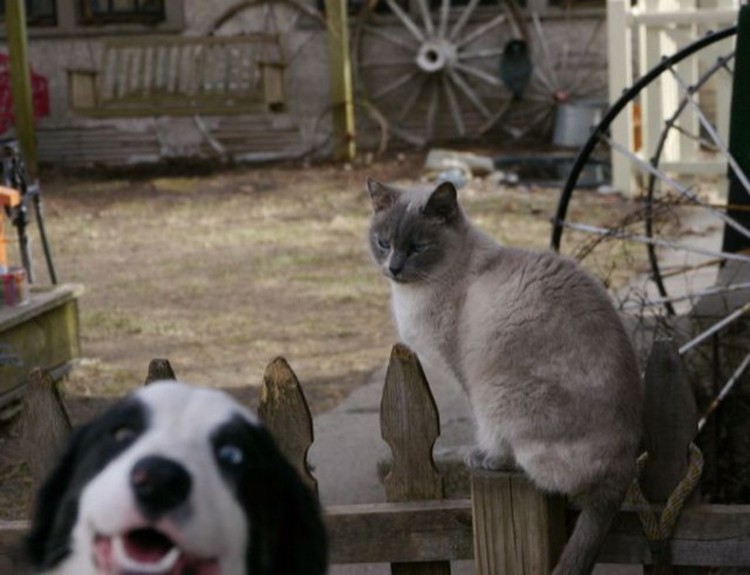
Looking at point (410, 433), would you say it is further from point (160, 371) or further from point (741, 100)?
point (741, 100)

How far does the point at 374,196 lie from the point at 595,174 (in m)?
9.95

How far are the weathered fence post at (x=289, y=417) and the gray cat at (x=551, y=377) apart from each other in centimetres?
Result: 35

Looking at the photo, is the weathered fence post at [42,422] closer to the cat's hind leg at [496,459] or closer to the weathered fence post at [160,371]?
the weathered fence post at [160,371]

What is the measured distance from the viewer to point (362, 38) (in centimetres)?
1730

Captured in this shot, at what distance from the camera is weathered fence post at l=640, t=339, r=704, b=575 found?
332 cm

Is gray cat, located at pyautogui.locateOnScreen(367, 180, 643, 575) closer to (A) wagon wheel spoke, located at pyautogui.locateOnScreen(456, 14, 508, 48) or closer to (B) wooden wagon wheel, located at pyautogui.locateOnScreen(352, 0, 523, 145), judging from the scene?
(B) wooden wagon wheel, located at pyautogui.locateOnScreen(352, 0, 523, 145)

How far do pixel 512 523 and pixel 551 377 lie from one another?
1.01ft

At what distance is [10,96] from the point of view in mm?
16953

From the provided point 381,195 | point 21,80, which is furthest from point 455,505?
point 21,80

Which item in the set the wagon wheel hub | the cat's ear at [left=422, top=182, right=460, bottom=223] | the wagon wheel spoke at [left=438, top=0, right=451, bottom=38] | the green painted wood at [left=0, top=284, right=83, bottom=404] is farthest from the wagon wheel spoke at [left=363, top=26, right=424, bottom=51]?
the cat's ear at [left=422, top=182, right=460, bottom=223]

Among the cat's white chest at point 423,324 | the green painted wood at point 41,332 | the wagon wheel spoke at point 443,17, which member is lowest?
the green painted wood at point 41,332

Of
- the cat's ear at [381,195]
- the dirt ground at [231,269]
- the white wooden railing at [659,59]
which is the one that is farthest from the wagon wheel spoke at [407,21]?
the cat's ear at [381,195]

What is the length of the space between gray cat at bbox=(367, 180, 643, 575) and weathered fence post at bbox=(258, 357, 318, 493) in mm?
353

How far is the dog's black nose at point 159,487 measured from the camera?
154 cm
